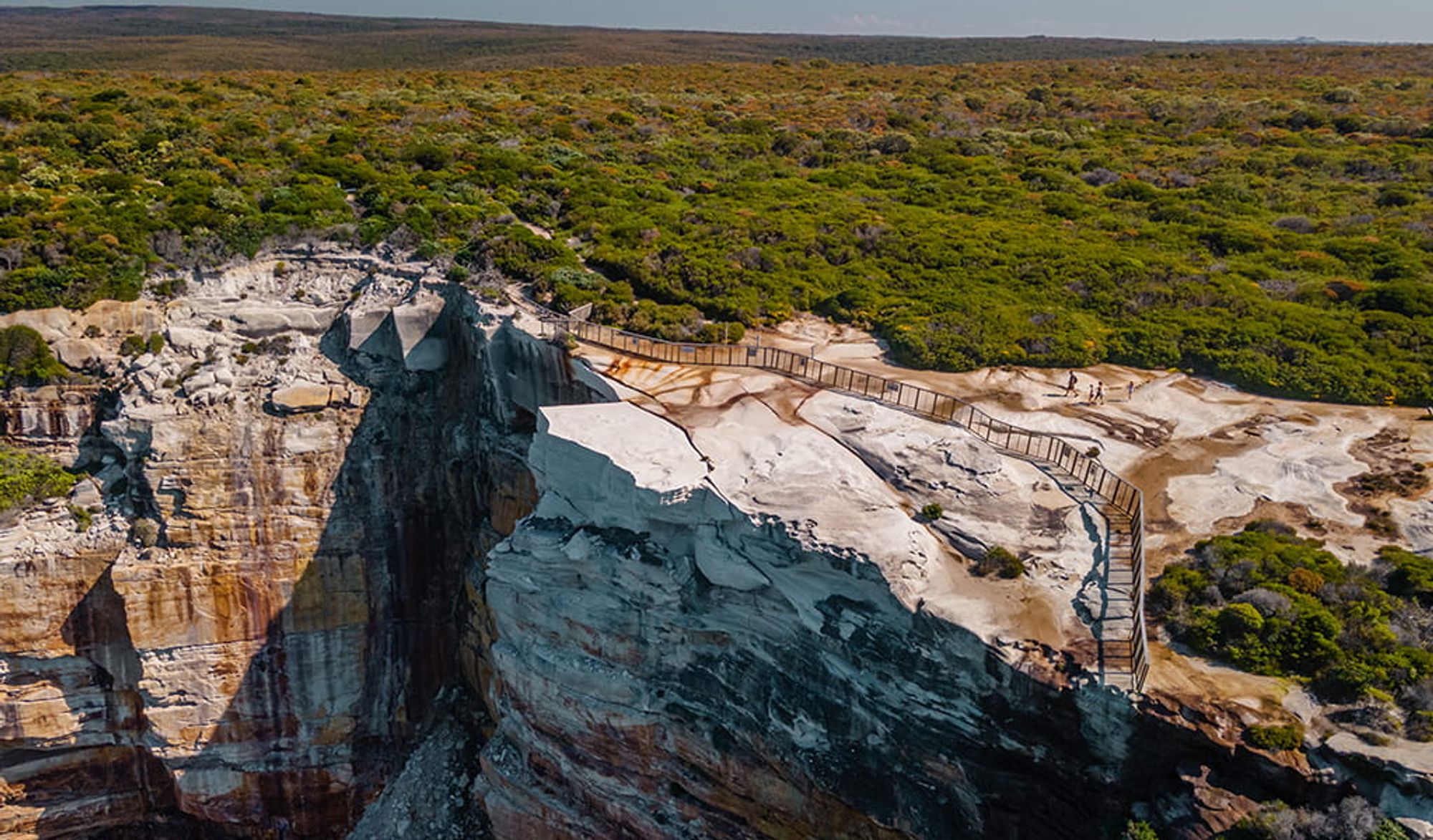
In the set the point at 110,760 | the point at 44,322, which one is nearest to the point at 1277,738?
the point at 110,760

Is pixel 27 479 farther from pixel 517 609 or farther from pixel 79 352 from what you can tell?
pixel 517 609

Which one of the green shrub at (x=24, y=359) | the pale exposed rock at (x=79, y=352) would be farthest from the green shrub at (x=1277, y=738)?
the green shrub at (x=24, y=359)

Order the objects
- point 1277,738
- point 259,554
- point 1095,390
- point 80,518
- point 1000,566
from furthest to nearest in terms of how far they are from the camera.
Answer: point 259,554 → point 80,518 → point 1095,390 → point 1000,566 → point 1277,738

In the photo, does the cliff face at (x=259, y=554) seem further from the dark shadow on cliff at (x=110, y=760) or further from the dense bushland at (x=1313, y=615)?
the dense bushland at (x=1313, y=615)

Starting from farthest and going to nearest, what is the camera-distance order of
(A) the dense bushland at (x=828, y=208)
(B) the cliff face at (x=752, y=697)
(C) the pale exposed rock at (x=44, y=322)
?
(A) the dense bushland at (x=828, y=208) < (C) the pale exposed rock at (x=44, y=322) < (B) the cliff face at (x=752, y=697)

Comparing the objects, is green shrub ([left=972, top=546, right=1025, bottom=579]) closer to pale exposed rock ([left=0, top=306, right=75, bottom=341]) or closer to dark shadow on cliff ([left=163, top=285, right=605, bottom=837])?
dark shadow on cliff ([left=163, top=285, right=605, bottom=837])
